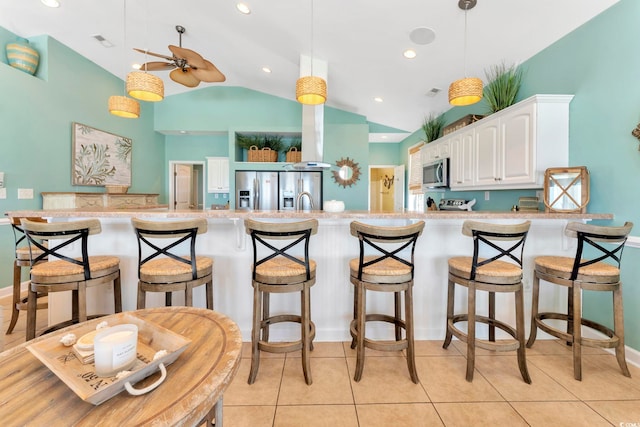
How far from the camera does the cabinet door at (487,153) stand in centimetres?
290

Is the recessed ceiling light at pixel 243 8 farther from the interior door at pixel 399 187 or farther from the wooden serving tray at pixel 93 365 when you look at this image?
the interior door at pixel 399 187

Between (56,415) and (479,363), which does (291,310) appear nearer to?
(479,363)

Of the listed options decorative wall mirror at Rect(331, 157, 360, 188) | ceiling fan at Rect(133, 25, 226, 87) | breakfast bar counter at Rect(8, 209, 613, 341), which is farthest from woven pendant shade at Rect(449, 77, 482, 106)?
decorative wall mirror at Rect(331, 157, 360, 188)

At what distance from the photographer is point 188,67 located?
344cm

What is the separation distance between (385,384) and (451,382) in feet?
1.43

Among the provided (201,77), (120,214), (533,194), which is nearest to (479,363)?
(533,194)

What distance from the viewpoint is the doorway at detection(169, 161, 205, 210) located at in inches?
261

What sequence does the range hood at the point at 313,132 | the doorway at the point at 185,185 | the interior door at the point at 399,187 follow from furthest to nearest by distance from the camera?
the interior door at the point at 399,187
the doorway at the point at 185,185
the range hood at the point at 313,132

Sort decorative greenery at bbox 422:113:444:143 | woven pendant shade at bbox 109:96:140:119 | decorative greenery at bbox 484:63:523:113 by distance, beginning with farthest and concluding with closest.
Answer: decorative greenery at bbox 422:113:444:143, decorative greenery at bbox 484:63:523:113, woven pendant shade at bbox 109:96:140:119

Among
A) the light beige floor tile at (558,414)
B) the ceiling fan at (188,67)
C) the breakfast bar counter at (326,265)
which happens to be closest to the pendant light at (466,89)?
the breakfast bar counter at (326,265)

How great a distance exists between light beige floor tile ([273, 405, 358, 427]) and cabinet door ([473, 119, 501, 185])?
257 centimetres

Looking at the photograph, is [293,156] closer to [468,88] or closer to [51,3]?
[51,3]

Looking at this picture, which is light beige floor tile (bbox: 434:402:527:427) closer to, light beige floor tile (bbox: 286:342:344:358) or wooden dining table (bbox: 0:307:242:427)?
light beige floor tile (bbox: 286:342:344:358)

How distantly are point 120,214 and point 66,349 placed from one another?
1.48m
